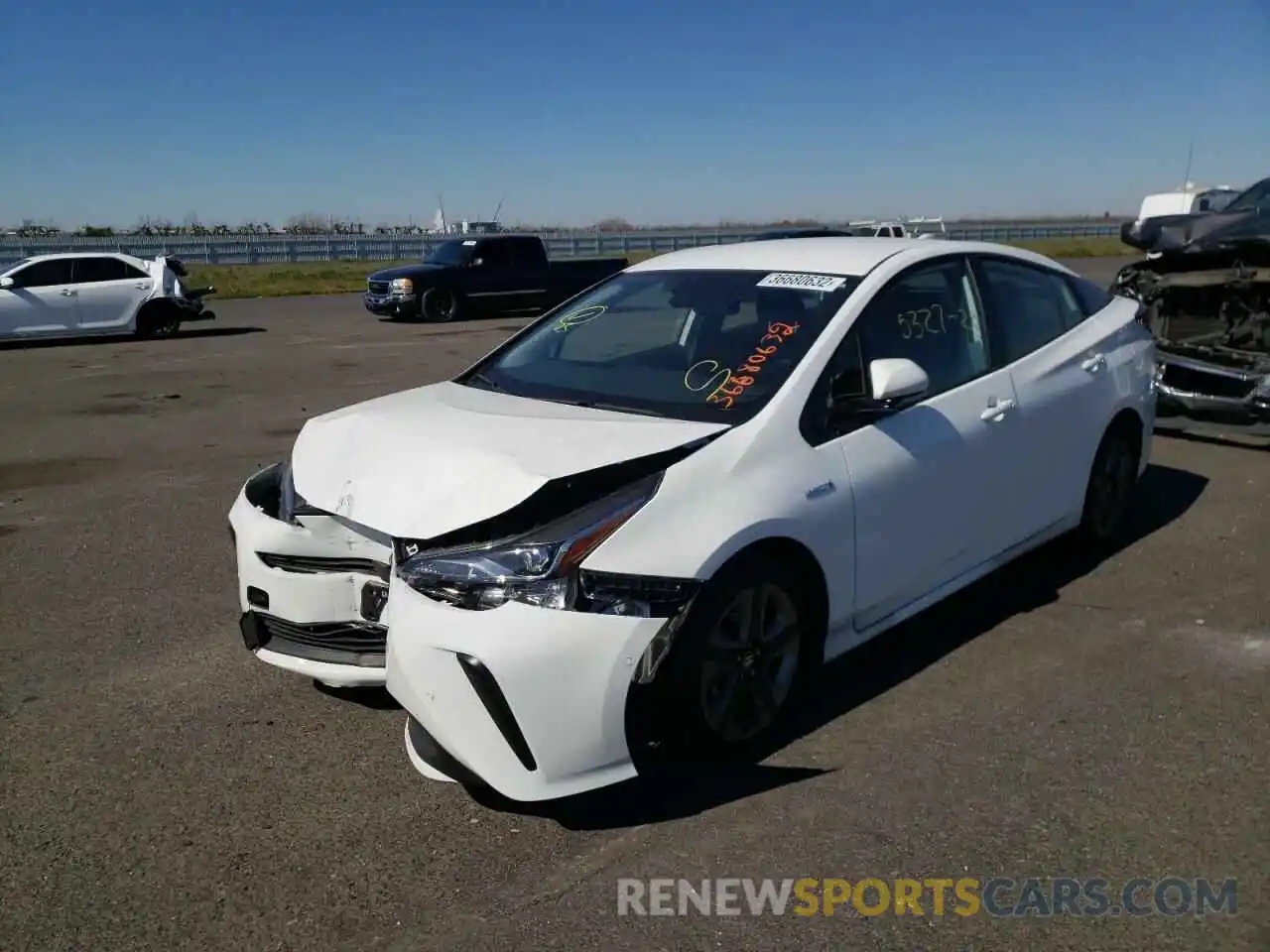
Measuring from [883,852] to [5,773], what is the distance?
9.30 feet

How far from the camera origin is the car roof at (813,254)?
4.76 meters

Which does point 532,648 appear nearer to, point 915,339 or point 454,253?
point 915,339

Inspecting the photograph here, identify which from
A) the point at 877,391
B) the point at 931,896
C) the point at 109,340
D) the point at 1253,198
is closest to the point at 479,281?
the point at 109,340

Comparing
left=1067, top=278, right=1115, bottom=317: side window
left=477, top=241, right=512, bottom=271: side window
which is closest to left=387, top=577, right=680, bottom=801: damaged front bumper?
left=1067, top=278, right=1115, bottom=317: side window

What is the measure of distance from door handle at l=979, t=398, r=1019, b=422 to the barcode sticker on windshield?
838 millimetres

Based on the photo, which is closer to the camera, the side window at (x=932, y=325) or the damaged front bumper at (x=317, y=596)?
the damaged front bumper at (x=317, y=596)

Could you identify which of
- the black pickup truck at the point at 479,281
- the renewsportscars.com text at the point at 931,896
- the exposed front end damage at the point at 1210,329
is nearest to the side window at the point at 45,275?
the black pickup truck at the point at 479,281

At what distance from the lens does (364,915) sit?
10.1ft

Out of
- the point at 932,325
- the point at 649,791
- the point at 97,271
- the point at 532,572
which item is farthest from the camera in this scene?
the point at 97,271

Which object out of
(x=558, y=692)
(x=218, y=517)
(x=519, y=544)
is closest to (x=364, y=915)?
(x=558, y=692)

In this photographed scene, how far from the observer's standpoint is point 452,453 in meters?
3.76

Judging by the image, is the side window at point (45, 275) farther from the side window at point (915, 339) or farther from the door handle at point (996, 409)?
the door handle at point (996, 409)

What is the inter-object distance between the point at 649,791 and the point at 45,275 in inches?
715

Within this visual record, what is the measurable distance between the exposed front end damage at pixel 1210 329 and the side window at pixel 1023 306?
10.0 ft
